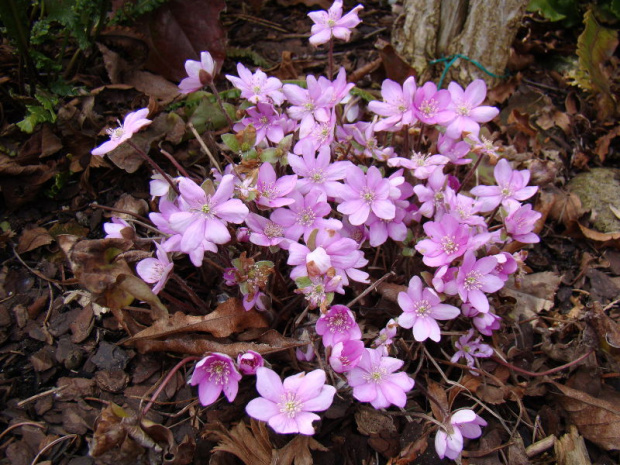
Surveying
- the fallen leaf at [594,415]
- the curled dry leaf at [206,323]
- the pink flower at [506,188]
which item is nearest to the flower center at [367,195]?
the pink flower at [506,188]

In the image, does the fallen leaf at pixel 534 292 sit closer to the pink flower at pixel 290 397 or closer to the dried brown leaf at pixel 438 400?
the dried brown leaf at pixel 438 400

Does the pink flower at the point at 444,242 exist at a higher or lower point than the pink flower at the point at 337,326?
higher

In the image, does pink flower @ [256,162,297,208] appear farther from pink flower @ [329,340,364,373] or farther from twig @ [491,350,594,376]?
twig @ [491,350,594,376]

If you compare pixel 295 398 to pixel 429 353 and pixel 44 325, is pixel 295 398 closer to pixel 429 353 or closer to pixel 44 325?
pixel 429 353

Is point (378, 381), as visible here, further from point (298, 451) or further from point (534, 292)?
point (534, 292)

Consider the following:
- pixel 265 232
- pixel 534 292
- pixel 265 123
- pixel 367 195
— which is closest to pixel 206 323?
pixel 265 232

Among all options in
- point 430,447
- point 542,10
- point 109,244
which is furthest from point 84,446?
point 542,10

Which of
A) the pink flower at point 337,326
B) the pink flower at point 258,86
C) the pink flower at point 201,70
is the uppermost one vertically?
the pink flower at point 201,70
